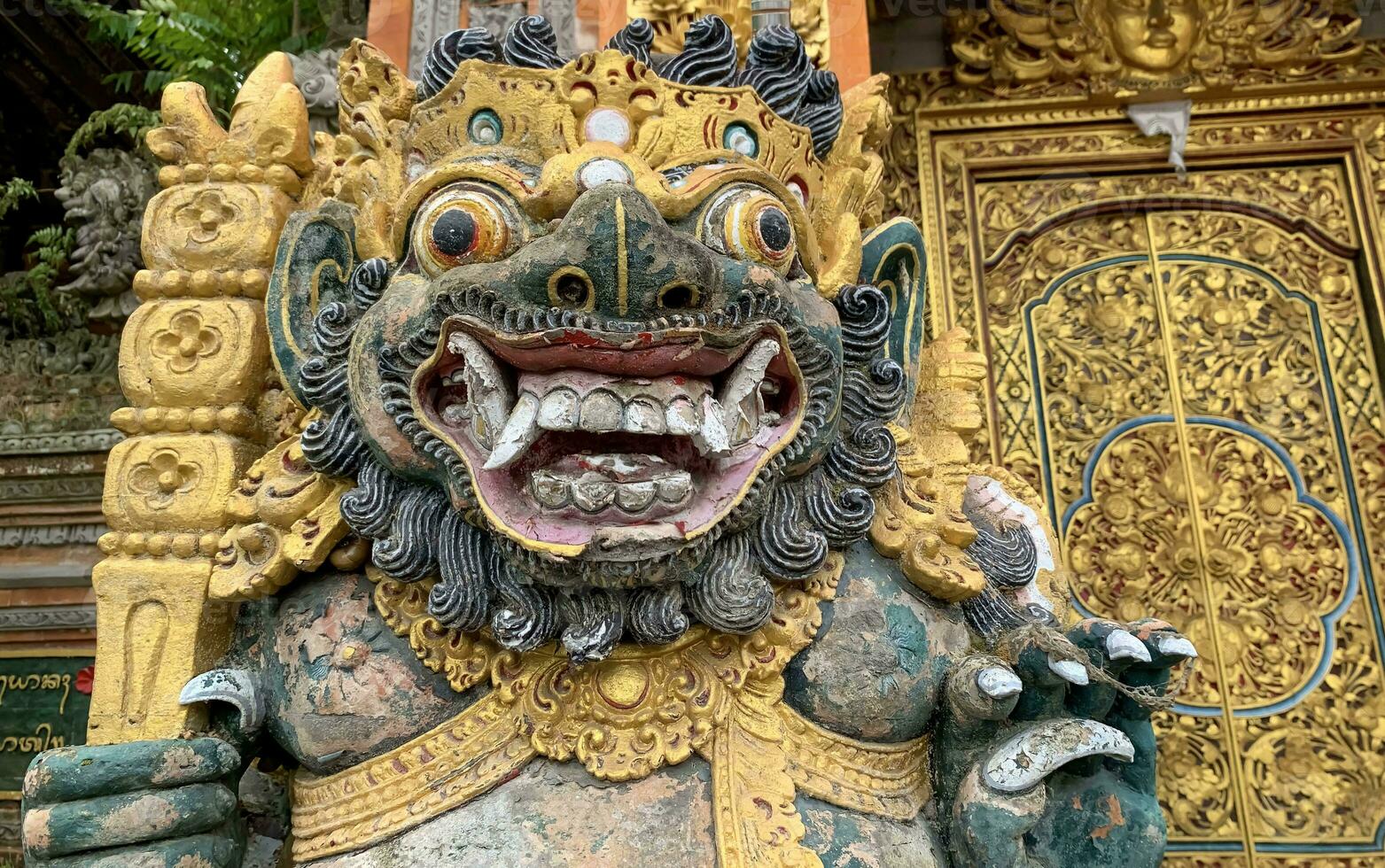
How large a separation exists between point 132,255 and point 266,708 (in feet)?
8.65

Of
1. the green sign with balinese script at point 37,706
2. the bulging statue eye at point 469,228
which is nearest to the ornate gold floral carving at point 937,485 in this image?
the bulging statue eye at point 469,228

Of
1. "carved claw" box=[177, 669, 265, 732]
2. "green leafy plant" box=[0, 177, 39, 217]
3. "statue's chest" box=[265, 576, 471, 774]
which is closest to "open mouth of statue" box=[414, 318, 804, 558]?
"statue's chest" box=[265, 576, 471, 774]

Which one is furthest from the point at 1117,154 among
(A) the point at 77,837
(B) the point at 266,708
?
(A) the point at 77,837

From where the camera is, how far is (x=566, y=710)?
1541mm

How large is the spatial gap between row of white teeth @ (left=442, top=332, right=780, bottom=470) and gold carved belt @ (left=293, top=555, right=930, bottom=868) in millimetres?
343

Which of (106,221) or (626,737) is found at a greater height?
(106,221)

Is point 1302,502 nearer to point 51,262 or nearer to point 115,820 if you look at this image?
point 115,820

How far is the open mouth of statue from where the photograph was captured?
139cm

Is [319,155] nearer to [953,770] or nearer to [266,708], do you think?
[266,708]

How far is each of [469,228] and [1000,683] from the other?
3.73 ft

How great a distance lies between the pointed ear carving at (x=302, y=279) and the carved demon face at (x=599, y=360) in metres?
0.08

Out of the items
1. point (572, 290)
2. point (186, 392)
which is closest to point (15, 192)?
point (186, 392)

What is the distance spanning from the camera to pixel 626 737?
1519 millimetres

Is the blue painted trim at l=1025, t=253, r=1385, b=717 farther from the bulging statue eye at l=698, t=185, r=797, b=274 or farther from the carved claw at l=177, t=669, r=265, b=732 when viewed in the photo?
the carved claw at l=177, t=669, r=265, b=732
